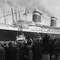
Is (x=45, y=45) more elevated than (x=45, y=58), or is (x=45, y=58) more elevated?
(x=45, y=45)

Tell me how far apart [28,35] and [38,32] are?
3.40 metres

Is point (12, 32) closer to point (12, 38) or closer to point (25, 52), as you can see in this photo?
point (12, 38)

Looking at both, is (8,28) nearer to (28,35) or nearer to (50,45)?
(28,35)

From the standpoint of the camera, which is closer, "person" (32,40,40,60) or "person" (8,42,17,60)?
"person" (8,42,17,60)

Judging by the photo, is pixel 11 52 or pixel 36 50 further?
pixel 36 50

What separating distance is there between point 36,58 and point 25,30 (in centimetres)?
2528

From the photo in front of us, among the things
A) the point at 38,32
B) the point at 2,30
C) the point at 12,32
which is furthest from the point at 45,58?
the point at 38,32

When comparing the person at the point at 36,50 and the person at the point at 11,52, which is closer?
the person at the point at 11,52

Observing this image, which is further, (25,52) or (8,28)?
(8,28)

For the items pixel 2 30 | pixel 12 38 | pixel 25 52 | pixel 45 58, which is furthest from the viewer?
pixel 12 38

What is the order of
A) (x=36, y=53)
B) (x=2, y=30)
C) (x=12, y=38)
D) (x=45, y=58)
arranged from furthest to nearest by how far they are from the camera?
(x=12, y=38), (x=2, y=30), (x=45, y=58), (x=36, y=53)

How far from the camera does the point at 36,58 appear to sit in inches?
186

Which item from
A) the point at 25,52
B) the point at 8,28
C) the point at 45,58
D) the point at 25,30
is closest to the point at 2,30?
the point at 8,28

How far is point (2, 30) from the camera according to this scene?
25250 millimetres
